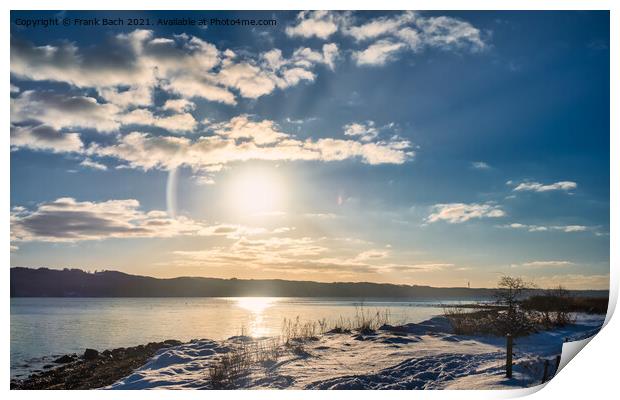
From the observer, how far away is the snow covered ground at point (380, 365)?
7211 mm

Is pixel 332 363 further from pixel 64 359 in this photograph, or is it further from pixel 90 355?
pixel 64 359

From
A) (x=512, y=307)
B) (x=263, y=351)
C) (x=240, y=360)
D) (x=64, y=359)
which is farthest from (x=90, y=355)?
(x=512, y=307)

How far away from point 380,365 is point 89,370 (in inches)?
197

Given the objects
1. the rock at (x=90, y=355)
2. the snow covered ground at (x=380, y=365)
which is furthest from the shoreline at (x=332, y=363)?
the rock at (x=90, y=355)

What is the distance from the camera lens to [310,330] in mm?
11070

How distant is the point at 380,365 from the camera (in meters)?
7.78

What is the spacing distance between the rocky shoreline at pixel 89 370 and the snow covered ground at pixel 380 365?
2.09ft

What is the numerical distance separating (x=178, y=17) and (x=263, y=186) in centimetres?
273

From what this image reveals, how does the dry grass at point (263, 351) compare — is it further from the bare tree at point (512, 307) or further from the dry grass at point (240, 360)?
the bare tree at point (512, 307)

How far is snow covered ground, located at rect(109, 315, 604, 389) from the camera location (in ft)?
23.7
